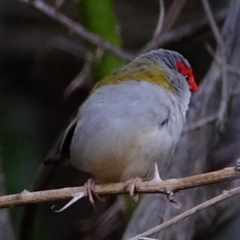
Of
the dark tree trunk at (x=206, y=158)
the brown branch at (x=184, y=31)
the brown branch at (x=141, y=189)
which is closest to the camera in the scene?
the brown branch at (x=141, y=189)

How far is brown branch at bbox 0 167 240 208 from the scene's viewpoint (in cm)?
128

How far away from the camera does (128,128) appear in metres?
1.67

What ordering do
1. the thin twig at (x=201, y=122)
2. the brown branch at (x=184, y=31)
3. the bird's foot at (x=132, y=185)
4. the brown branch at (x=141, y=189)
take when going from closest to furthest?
the brown branch at (x=141, y=189), the bird's foot at (x=132, y=185), the thin twig at (x=201, y=122), the brown branch at (x=184, y=31)

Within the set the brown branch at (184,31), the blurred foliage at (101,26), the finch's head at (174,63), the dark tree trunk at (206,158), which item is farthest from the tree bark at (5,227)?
the brown branch at (184,31)

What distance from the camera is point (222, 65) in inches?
80.8

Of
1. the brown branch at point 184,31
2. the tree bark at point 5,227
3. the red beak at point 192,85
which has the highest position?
the red beak at point 192,85

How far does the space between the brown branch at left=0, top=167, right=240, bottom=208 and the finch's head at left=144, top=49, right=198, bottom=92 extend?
17.1 inches

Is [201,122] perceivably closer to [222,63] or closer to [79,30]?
[222,63]

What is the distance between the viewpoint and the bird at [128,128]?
1.68 metres

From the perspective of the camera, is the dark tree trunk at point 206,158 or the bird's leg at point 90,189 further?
the dark tree trunk at point 206,158

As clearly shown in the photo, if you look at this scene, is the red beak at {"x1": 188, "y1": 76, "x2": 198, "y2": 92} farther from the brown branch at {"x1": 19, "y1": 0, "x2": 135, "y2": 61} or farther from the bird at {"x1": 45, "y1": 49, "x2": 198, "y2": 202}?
the brown branch at {"x1": 19, "y1": 0, "x2": 135, "y2": 61}

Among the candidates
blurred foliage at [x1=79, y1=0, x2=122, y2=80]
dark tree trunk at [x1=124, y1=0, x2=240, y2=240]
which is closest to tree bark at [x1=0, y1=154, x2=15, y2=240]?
dark tree trunk at [x1=124, y1=0, x2=240, y2=240]

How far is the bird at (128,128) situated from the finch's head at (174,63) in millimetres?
81

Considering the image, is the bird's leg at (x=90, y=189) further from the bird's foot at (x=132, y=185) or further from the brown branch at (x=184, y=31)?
the brown branch at (x=184, y=31)
